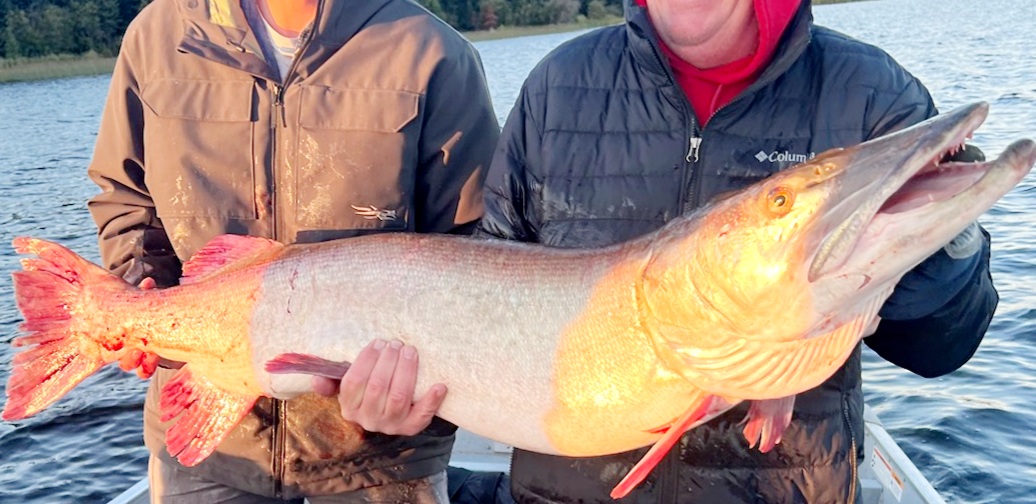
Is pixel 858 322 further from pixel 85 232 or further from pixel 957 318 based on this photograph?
pixel 85 232

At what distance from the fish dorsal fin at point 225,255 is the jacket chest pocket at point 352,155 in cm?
22

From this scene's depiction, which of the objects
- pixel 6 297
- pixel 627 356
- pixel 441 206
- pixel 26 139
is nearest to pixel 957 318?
pixel 627 356

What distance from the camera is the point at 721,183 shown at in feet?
8.86

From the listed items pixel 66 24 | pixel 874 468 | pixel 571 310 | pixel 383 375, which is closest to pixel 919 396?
pixel 874 468

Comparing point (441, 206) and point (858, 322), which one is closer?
point (858, 322)

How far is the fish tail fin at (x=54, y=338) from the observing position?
11.0 feet

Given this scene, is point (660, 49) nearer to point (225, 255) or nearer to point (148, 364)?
point (225, 255)

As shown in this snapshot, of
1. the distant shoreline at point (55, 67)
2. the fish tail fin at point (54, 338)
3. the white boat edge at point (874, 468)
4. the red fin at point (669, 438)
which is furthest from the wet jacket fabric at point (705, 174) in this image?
the distant shoreline at point (55, 67)

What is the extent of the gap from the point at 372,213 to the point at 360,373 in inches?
31.7

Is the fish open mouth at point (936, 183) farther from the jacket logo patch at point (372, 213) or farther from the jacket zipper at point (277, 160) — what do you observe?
the jacket zipper at point (277, 160)

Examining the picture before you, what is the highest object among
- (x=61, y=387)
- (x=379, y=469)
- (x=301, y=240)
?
(x=301, y=240)

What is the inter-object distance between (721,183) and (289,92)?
5.39 ft

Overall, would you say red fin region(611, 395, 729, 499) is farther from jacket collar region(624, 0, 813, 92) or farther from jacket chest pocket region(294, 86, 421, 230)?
jacket chest pocket region(294, 86, 421, 230)

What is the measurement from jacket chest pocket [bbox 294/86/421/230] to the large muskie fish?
31 cm
